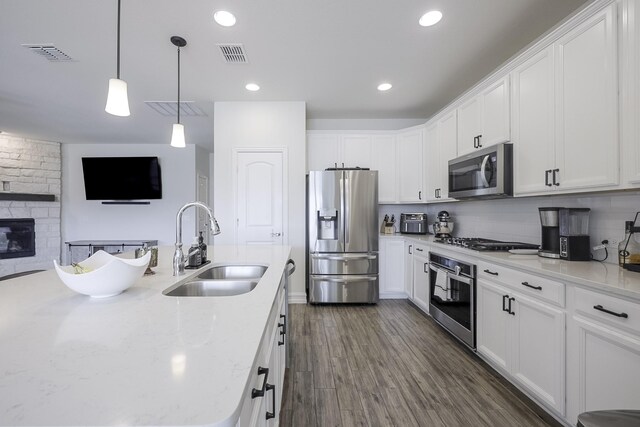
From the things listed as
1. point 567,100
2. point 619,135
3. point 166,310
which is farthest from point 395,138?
point 166,310

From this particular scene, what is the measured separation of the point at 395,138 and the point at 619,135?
8.80ft

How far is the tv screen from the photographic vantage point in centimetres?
552

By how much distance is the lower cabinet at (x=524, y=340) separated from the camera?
59.9 inches

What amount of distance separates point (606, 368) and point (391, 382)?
119 centimetres

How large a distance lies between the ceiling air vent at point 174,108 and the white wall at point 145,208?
1791 millimetres

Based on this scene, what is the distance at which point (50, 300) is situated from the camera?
104 centimetres

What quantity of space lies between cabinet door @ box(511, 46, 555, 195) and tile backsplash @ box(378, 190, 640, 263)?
0.31 meters

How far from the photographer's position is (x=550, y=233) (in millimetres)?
1975

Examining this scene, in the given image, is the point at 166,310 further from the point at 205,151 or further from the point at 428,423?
the point at 205,151

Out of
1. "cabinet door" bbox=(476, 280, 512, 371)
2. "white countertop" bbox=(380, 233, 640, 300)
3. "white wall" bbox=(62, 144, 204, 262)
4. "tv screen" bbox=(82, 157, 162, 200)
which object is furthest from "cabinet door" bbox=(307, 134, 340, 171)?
"tv screen" bbox=(82, 157, 162, 200)

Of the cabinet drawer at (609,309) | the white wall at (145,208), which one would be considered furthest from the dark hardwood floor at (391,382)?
the white wall at (145,208)

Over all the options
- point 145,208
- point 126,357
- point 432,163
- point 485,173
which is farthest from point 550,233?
point 145,208

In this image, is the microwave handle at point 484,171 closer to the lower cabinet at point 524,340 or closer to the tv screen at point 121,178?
the lower cabinet at point 524,340

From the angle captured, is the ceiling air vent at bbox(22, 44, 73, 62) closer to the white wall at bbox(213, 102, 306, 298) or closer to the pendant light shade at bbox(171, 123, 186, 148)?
the pendant light shade at bbox(171, 123, 186, 148)
